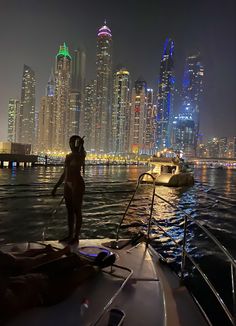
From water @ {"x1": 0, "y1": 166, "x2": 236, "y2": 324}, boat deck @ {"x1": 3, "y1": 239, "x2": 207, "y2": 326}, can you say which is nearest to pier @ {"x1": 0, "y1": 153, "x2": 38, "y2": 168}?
water @ {"x1": 0, "y1": 166, "x2": 236, "y2": 324}

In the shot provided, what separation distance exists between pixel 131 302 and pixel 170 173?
27829 mm

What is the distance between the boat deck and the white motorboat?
25.2m

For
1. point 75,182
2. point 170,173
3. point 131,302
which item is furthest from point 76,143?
point 170,173

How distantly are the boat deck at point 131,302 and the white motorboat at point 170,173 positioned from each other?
25.2 m

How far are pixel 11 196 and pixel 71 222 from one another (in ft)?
40.1

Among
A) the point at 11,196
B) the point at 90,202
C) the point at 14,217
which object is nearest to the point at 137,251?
the point at 14,217

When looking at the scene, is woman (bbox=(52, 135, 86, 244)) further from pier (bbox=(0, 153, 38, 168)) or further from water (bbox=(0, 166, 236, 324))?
pier (bbox=(0, 153, 38, 168))

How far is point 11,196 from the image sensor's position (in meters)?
16.5

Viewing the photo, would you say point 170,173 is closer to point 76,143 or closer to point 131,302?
point 76,143

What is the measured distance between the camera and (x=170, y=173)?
30281 mm

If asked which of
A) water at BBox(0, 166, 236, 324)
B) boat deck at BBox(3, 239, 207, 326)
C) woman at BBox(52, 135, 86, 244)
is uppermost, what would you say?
woman at BBox(52, 135, 86, 244)

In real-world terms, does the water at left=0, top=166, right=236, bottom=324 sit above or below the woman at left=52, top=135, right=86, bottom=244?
below

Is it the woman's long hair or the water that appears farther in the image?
the water

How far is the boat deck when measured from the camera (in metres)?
2.63
